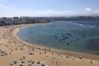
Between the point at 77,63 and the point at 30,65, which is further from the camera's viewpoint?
the point at 77,63

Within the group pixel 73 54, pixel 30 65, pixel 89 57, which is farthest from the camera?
pixel 73 54

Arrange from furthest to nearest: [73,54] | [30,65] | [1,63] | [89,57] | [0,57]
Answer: [73,54], [89,57], [0,57], [1,63], [30,65]

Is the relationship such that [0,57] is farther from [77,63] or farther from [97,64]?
[97,64]

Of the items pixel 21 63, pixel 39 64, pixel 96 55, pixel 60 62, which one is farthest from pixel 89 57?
pixel 21 63

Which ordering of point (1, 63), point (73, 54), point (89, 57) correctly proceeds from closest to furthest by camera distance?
point (1, 63) → point (89, 57) → point (73, 54)

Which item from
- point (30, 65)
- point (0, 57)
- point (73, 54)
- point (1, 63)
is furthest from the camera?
point (73, 54)

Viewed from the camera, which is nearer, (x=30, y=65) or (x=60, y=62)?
(x=30, y=65)

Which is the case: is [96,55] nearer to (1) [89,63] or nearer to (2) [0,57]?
(1) [89,63]

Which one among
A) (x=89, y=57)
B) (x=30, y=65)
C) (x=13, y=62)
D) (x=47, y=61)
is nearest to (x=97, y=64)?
(x=89, y=57)
